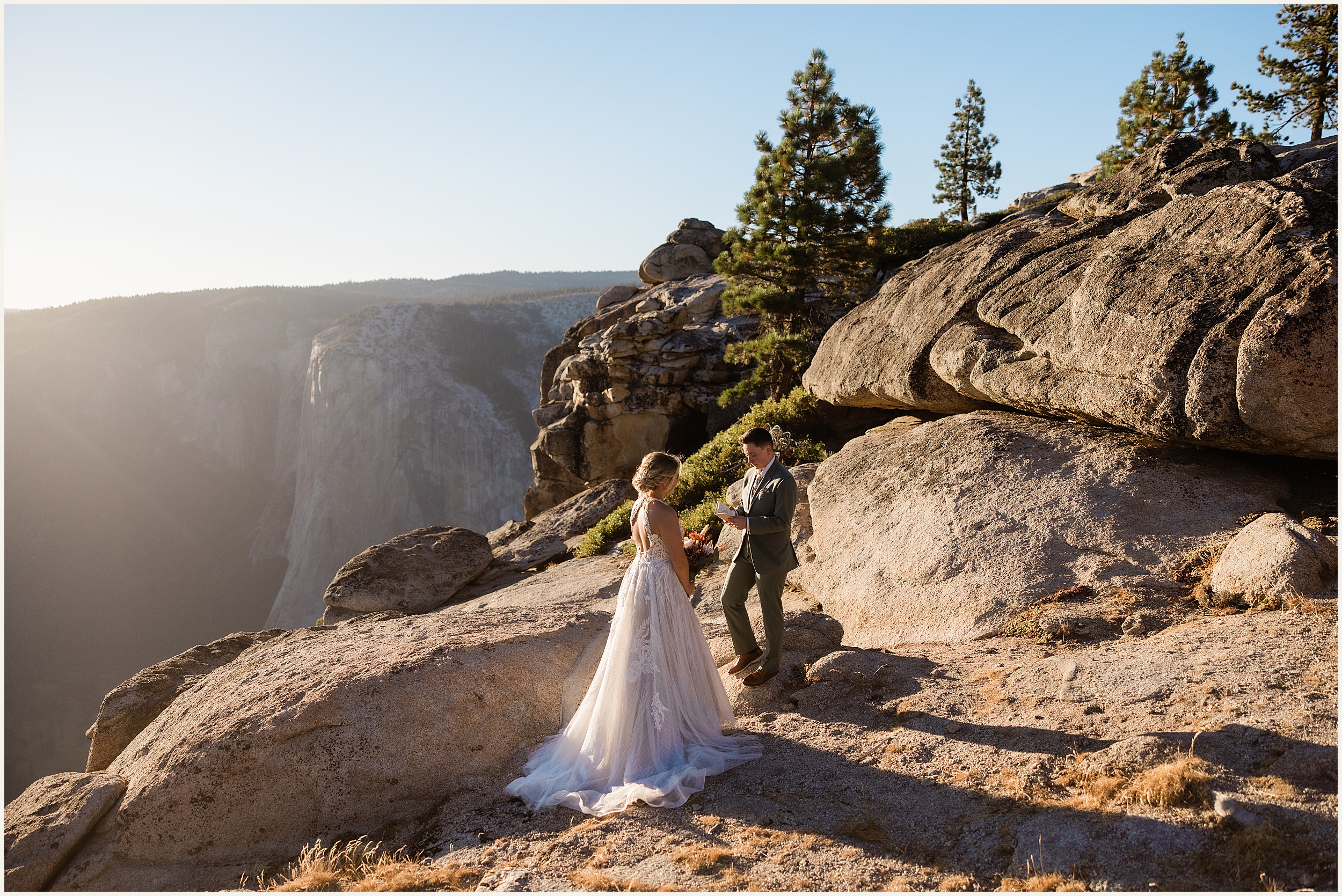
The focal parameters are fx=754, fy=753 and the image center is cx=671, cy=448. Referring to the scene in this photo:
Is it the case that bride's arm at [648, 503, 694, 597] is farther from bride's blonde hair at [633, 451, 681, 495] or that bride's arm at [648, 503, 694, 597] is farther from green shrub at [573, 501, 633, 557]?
green shrub at [573, 501, 633, 557]

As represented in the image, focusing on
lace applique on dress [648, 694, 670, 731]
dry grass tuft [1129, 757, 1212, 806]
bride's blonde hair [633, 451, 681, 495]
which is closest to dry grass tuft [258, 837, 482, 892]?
lace applique on dress [648, 694, 670, 731]

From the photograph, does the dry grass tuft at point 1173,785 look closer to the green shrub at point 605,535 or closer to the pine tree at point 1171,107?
the green shrub at point 605,535

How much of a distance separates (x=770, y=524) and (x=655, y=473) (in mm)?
1147

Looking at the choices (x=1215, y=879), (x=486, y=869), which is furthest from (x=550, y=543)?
(x=1215, y=879)

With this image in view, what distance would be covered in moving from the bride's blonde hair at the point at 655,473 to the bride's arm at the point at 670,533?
0.19 meters

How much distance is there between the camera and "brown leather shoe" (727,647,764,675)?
24.6 ft

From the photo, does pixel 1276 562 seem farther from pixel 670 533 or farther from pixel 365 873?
pixel 365 873

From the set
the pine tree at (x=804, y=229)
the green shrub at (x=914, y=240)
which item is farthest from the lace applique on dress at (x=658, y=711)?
the green shrub at (x=914, y=240)

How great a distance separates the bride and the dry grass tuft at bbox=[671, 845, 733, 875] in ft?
2.60

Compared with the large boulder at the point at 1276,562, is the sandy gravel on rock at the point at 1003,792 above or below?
below

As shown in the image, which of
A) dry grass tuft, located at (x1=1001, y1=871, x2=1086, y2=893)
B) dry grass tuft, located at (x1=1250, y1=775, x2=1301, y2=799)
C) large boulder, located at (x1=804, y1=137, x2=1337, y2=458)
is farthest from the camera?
large boulder, located at (x1=804, y1=137, x2=1337, y2=458)

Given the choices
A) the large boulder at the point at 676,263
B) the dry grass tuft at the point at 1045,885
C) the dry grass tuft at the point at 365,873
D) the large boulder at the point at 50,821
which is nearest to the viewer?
the dry grass tuft at the point at 1045,885

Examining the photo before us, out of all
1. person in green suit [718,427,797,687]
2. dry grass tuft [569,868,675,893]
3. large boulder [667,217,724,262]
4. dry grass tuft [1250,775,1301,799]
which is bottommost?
dry grass tuft [569,868,675,893]

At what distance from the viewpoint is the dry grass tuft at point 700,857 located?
15.3 ft
